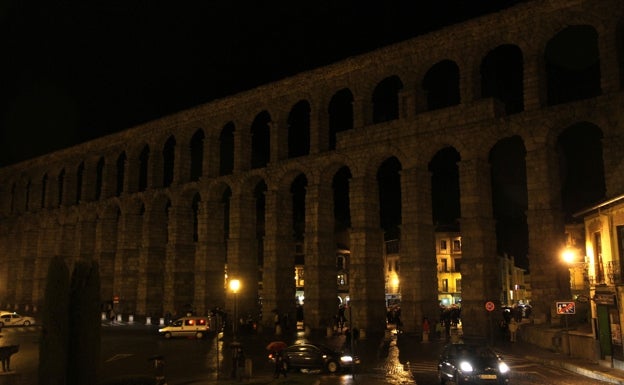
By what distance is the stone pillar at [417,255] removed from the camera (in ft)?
124

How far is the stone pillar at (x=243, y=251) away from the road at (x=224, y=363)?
932cm

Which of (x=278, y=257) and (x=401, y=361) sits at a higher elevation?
(x=278, y=257)

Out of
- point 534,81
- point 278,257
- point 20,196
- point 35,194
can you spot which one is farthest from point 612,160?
point 20,196

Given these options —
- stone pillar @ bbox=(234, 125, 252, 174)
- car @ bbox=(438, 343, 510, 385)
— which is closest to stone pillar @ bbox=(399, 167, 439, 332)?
stone pillar @ bbox=(234, 125, 252, 174)

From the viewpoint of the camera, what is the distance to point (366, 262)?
4041 centimetres

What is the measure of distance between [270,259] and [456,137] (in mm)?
17647

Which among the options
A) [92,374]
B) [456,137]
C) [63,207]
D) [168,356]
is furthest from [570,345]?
[63,207]

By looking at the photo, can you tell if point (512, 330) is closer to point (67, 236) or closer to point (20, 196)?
point (67, 236)

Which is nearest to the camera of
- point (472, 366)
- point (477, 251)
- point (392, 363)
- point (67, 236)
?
point (472, 366)

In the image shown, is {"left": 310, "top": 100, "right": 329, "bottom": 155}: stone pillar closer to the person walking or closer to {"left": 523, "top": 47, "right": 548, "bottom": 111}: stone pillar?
{"left": 523, "top": 47, "right": 548, "bottom": 111}: stone pillar

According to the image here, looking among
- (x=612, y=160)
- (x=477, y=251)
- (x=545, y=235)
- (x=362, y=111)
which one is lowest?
(x=477, y=251)

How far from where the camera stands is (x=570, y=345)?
87.6ft

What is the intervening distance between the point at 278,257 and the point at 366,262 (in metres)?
8.69

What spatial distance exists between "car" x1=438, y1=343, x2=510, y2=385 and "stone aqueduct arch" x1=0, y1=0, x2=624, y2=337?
48.1 feet
